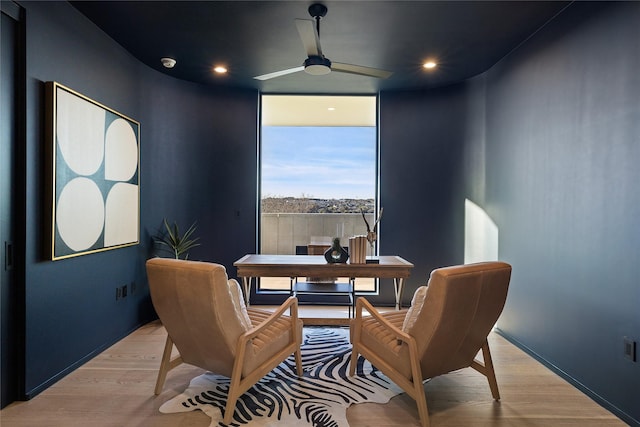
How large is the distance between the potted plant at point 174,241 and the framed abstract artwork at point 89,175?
412mm

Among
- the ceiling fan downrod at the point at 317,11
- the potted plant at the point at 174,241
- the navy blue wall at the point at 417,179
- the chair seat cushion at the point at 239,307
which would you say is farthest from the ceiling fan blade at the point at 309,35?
the potted plant at the point at 174,241

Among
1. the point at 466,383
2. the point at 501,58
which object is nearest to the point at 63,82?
the point at 466,383

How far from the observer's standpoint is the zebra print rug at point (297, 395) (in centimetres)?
212

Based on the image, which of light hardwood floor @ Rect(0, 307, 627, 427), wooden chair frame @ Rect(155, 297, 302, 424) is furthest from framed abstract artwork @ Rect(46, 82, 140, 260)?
wooden chair frame @ Rect(155, 297, 302, 424)

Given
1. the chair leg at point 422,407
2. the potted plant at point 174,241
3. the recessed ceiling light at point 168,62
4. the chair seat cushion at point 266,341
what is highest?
the recessed ceiling light at point 168,62

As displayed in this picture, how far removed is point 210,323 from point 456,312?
1345 mm

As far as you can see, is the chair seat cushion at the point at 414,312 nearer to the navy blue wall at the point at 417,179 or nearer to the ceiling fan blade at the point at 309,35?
the ceiling fan blade at the point at 309,35

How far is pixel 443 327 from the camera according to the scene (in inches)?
76.9

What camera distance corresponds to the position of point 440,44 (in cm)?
328

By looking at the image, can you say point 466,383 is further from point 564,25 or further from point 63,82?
point 63,82

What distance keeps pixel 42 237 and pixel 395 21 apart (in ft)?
9.94

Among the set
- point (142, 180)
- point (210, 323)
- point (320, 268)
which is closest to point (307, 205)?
point (142, 180)

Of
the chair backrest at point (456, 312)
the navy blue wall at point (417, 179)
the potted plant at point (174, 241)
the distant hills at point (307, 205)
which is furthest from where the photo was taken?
the distant hills at point (307, 205)

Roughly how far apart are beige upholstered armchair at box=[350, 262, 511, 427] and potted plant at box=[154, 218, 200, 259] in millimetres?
2502
